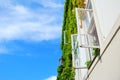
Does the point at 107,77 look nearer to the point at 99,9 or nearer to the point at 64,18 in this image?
the point at 99,9

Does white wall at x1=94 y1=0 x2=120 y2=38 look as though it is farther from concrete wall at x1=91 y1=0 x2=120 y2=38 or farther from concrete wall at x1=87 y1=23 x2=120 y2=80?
concrete wall at x1=87 y1=23 x2=120 y2=80

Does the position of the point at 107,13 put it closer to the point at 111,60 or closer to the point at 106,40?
the point at 106,40

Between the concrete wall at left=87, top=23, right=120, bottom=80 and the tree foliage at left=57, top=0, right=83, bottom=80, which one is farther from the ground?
the tree foliage at left=57, top=0, right=83, bottom=80

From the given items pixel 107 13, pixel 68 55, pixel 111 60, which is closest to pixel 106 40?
pixel 111 60

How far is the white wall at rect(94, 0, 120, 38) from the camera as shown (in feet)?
22.2

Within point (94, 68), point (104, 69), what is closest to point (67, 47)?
point (94, 68)

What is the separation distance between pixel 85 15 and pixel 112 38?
506 centimetres

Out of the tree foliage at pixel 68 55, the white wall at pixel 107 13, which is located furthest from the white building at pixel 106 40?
the tree foliage at pixel 68 55

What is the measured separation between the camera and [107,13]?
23.6 feet

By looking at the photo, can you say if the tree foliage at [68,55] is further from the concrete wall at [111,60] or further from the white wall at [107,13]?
the concrete wall at [111,60]

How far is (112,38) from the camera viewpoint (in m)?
5.85

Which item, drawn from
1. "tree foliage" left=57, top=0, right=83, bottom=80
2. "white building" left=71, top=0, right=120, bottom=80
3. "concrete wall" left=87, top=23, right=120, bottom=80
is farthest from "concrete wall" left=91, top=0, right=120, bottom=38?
"tree foliage" left=57, top=0, right=83, bottom=80

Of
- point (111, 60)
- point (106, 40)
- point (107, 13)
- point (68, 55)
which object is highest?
point (68, 55)

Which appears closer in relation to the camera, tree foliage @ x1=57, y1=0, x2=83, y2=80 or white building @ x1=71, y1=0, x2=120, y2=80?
white building @ x1=71, y1=0, x2=120, y2=80
